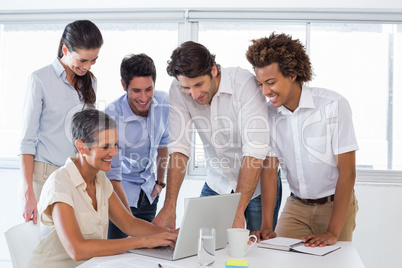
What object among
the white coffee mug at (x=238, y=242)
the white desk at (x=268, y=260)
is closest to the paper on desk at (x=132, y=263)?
the white desk at (x=268, y=260)

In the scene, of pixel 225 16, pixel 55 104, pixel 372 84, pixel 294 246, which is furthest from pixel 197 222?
pixel 372 84

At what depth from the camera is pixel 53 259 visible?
180cm

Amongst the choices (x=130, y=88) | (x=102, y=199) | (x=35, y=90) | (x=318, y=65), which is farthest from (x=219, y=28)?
(x=102, y=199)

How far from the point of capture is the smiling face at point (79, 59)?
236 cm

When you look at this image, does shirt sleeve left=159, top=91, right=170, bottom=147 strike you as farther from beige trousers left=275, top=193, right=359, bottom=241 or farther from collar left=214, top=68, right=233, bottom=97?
beige trousers left=275, top=193, right=359, bottom=241

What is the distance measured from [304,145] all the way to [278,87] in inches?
12.2

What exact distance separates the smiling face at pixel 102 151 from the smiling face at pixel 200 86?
16.3 inches

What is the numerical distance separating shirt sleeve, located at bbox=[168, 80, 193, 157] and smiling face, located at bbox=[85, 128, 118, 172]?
0.41 m

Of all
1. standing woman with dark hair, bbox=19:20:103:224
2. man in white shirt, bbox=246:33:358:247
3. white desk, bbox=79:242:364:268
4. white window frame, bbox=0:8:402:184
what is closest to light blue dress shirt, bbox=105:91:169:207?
standing woman with dark hair, bbox=19:20:103:224

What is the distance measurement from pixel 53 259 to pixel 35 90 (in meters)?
1.00

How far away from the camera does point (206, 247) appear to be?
1.59m

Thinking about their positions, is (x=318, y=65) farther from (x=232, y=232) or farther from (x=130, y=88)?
(x=232, y=232)

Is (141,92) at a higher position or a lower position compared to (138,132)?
higher

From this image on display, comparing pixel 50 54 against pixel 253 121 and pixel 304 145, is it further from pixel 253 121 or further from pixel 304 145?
pixel 304 145
